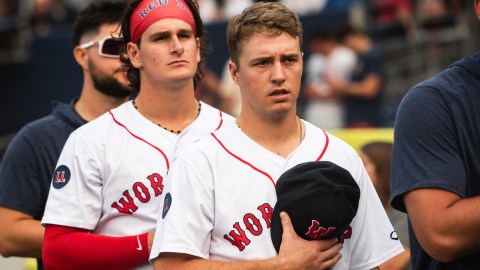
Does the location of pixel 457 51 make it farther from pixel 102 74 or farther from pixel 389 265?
pixel 102 74

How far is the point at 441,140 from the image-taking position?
11.8 ft

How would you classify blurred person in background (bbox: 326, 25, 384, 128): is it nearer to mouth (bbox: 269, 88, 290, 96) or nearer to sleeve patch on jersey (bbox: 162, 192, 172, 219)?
mouth (bbox: 269, 88, 290, 96)

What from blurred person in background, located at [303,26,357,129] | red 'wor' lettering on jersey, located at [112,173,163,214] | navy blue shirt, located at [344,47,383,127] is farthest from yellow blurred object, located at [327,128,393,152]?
red 'wor' lettering on jersey, located at [112,173,163,214]

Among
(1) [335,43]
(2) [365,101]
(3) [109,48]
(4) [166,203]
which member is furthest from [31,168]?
(1) [335,43]

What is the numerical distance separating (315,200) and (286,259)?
0.82 ft

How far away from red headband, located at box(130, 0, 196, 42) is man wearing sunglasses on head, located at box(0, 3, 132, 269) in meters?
0.67

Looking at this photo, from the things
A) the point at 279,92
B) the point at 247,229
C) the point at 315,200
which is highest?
the point at 279,92

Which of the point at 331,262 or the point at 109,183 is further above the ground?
the point at 109,183


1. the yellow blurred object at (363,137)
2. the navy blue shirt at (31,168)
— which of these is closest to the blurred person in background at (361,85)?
the yellow blurred object at (363,137)

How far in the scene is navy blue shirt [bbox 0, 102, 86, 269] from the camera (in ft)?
17.1

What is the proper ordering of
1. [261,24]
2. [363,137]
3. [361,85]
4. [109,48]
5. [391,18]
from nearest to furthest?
[261,24]
[109,48]
[363,137]
[361,85]
[391,18]

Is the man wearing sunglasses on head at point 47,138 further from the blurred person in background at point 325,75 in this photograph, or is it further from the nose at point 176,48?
the blurred person in background at point 325,75

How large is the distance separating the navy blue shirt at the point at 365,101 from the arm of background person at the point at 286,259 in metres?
8.00

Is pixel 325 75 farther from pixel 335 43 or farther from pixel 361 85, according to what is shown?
pixel 361 85
